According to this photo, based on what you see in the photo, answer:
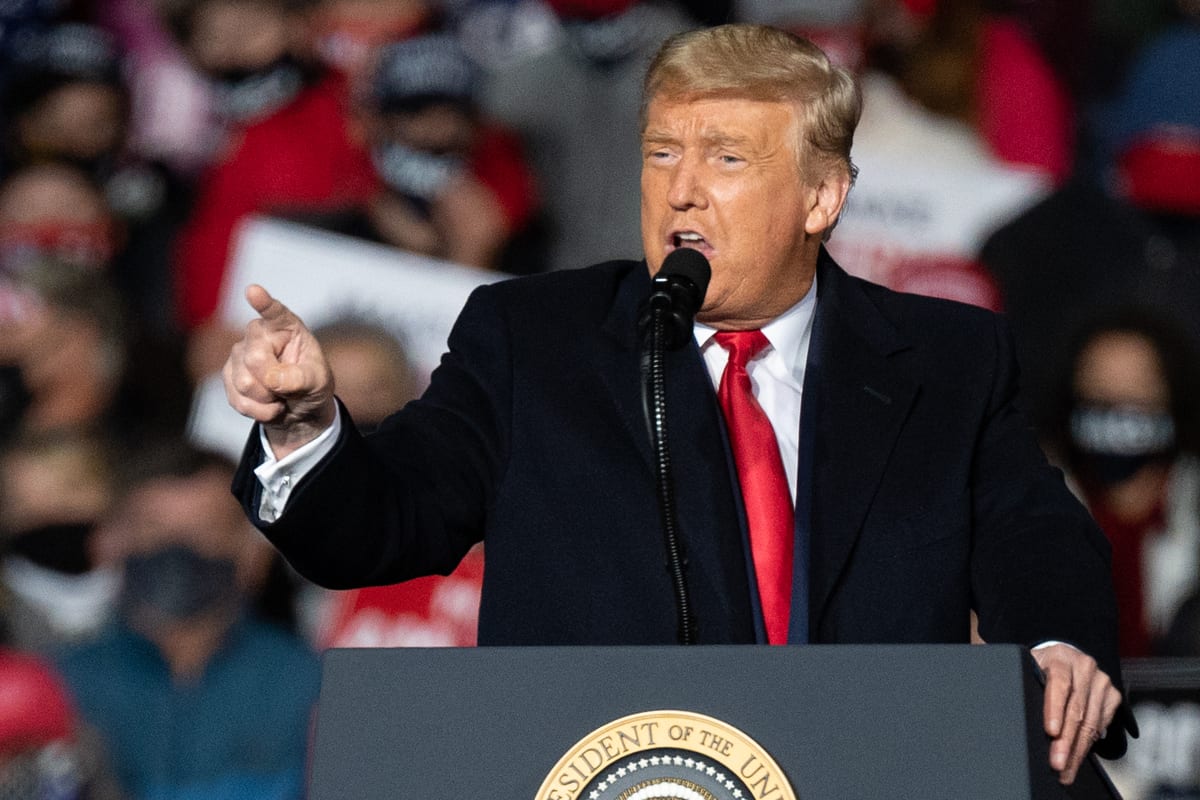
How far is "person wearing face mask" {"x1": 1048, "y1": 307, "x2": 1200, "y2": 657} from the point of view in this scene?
4.74m

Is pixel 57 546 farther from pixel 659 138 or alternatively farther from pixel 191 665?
pixel 659 138

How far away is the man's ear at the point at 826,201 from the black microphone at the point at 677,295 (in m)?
0.29

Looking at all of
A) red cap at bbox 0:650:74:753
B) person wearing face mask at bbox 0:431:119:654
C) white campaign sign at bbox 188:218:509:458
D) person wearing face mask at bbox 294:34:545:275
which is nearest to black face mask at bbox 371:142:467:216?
person wearing face mask at bbox 294:34:545:275

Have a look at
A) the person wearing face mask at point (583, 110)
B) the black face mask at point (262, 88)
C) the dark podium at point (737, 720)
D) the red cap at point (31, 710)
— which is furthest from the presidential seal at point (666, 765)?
the black face mask at point (262, 88)

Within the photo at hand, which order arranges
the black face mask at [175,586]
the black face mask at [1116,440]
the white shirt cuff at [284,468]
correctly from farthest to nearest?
the black face mask at [1116,440] → the black face mask at [175,586] → the white shirt cuff at [284,468]

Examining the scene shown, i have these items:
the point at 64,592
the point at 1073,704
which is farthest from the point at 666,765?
the point at 64,592

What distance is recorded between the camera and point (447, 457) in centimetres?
206

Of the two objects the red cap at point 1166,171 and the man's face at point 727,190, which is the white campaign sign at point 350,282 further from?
the man's face at point 727,190

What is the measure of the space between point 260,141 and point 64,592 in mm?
1335

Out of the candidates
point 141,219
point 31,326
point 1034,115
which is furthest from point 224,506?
point 1034,115

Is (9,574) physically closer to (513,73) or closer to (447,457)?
(513,73)

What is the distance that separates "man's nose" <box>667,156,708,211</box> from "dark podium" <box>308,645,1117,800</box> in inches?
23.9

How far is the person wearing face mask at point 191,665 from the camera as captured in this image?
4102 mm

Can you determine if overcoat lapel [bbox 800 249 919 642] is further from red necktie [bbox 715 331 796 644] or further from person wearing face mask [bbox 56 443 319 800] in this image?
person wearing face mask [bbox 56 443 319 800]
